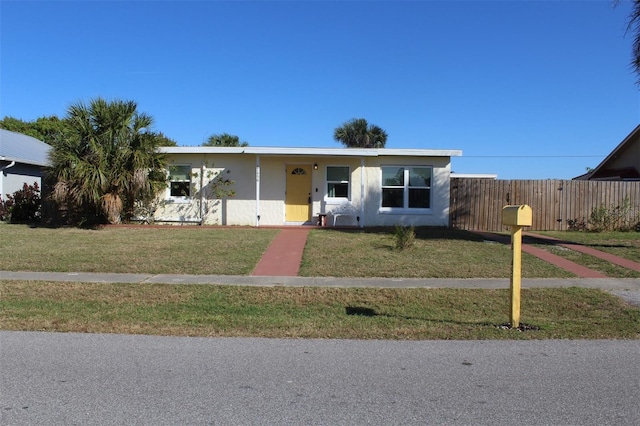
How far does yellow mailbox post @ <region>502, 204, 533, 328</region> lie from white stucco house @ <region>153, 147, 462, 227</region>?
1160cm

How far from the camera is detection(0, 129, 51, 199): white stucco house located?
20.7 meters

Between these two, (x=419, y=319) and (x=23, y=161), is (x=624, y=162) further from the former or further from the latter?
(x=23, y=161)

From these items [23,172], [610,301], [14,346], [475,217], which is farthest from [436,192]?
[23,172]

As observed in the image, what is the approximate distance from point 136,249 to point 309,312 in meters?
6.68

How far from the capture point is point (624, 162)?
923 inches

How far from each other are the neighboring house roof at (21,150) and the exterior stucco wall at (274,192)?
6.91m

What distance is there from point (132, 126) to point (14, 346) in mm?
12120

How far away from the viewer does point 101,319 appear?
6543 millimetres

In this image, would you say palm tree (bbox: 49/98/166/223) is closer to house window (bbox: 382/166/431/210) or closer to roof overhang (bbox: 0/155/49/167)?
roof overhang (bbox: 0/155/49/167)

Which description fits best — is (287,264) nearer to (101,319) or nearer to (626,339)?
(101,319)

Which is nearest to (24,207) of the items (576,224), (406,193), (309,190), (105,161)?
(105,161)

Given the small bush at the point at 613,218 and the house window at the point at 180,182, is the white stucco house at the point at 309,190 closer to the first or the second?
the house window at the point at 180,182

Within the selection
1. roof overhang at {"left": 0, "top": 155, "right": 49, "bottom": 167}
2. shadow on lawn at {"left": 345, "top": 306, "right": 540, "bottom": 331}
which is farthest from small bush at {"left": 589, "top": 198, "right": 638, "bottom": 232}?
roof overhang at {"left": 0, "top": 155, "right": 49, "bottom": 167}

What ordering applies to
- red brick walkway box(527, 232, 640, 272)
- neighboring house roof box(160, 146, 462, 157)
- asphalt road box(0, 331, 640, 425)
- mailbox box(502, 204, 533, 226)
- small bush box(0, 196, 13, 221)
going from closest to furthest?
asphalt road box(0, 331, 640, 425), mailbox box(502, 204, 533, 226), red brick walkway box(527, 232, 640, 272), neighboring house roof box(160, 146, 462, 157), small bush box(0, 196, 13, 221)
